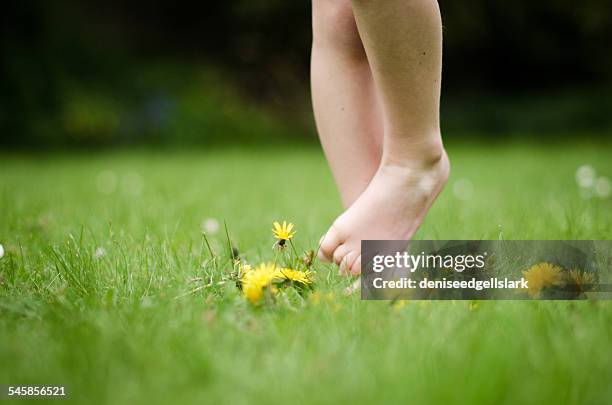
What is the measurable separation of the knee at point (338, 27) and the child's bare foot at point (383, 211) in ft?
1.11

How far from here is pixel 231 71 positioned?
10094 mm

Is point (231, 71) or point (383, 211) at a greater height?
point (231, 71)

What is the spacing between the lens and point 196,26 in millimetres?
10258

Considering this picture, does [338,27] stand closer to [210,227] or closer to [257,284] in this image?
[257,284]

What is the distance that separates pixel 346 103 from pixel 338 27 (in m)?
0.19

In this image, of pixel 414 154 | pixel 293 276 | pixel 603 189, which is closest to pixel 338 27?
pixel 414 154

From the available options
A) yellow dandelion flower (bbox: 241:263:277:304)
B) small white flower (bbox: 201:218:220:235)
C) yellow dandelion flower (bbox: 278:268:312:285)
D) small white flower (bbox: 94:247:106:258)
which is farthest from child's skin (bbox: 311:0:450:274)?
small white flower (bbox: 201:218:220:235)

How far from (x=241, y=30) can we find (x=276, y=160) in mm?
4263

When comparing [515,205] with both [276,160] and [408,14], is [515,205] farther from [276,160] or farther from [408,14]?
[276,160]

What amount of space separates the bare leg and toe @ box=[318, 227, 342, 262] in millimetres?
184

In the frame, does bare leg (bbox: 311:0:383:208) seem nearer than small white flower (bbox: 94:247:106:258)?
No

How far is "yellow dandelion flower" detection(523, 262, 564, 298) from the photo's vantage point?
3.89ft

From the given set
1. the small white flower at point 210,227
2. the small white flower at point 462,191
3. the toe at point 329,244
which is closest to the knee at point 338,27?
the toe at point 329,244

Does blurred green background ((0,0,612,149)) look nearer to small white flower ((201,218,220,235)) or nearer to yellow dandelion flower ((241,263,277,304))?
small white flower ((201,218,220,235))
